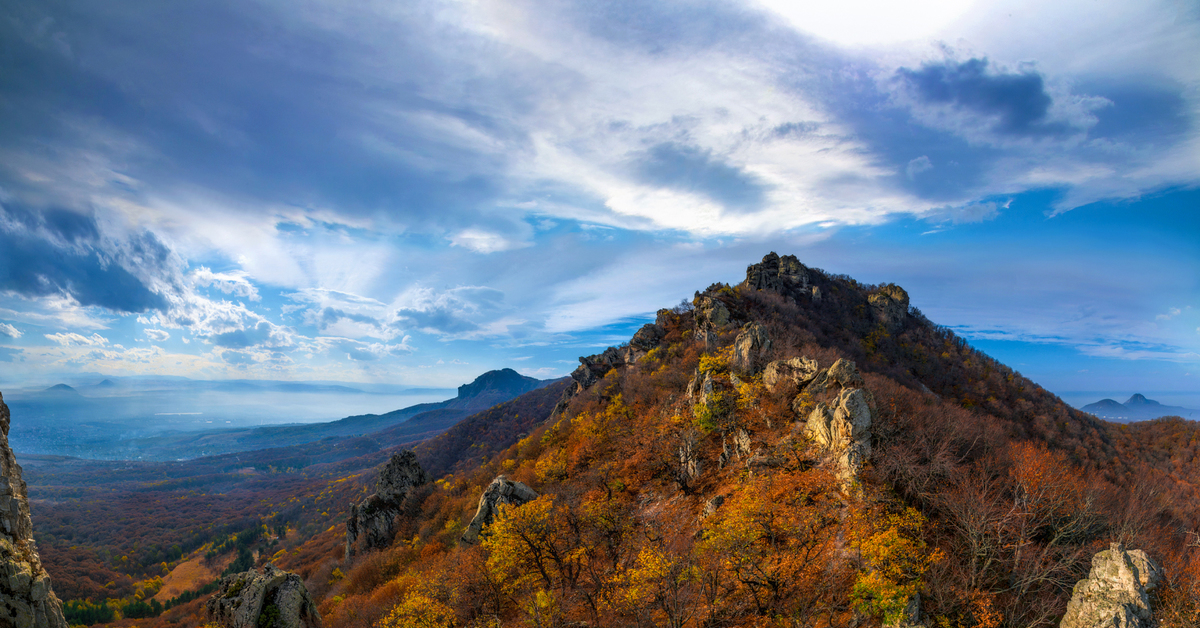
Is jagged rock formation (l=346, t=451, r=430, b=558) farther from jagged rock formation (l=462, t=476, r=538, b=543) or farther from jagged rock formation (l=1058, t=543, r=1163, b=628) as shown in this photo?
jagged rock formation (l=1058, t=543, r=1163, b=628)

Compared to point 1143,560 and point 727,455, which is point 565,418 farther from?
point 1143,560

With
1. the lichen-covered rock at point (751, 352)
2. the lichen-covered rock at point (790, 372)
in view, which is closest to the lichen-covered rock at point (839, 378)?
the lichen-covered rock at point (790, 372)

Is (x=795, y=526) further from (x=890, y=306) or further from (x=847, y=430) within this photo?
(x=890, y=306)

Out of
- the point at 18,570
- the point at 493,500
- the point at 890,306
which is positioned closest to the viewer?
the point at 18,570

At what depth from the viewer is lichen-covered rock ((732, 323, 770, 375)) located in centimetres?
3728

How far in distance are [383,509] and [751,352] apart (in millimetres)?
59249

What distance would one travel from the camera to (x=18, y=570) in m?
10.2

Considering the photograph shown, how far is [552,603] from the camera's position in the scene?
21203mm

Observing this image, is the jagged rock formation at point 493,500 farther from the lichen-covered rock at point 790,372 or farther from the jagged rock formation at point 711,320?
the jagged rock formation at point 711,320

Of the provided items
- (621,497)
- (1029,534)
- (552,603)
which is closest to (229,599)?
(552,603)

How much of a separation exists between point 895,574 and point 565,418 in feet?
204

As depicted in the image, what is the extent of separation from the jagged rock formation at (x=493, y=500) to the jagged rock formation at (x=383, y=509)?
32.2 metres

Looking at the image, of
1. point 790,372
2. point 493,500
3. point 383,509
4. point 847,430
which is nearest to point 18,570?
point 493,500

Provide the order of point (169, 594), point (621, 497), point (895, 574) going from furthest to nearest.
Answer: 1. point (169, 594)
2. point (621, 497)
3. point (895, 574)
